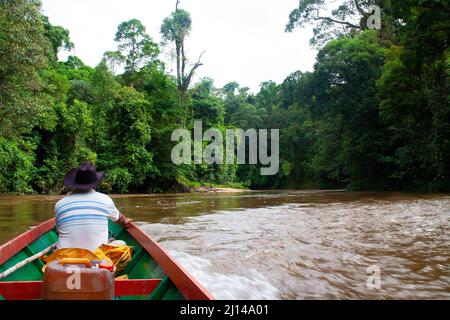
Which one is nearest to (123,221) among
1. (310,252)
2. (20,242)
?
(20,242)

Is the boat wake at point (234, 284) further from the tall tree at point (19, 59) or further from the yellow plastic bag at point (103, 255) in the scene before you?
the tall tree at point (19, 59)

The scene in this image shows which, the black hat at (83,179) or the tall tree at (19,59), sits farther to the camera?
the tall tree at (19,59)

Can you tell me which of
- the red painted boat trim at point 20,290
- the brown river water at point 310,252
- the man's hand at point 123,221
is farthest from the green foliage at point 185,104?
the red painted boat trim at point 20,290

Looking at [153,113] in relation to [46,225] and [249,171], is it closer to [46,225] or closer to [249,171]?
[46,225]

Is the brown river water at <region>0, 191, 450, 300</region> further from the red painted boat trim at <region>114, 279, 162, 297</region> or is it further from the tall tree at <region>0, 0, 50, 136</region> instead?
the tall tree at <region>0, 0, 50, 136</region>

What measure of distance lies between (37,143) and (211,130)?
506 inches

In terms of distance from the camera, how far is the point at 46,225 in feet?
16.0

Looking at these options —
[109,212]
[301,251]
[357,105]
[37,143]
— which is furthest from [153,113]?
[109,212]

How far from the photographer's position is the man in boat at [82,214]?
3.15m

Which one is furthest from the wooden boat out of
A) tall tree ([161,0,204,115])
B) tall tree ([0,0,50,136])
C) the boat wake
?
tall tree ([161,0,204,115])

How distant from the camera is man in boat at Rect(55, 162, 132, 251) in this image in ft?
10.3

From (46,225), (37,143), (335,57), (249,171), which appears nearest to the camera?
(46,225)

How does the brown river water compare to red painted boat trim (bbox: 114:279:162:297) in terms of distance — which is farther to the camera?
the brown river water

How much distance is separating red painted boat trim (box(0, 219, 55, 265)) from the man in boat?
29.2 inches
